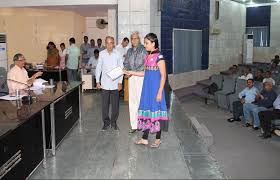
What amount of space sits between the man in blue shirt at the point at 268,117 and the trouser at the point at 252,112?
44 centimetres

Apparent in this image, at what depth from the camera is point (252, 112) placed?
336 inches

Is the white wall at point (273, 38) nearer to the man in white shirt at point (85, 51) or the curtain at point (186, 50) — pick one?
the curtain at point (186, 50)

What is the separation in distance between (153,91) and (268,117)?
3854 mm

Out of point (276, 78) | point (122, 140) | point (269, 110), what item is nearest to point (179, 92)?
point (276, 78)

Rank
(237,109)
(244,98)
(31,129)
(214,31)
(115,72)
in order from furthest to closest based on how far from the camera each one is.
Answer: (214,31) → (237,109) → (244,98) → (115,72) → (31,129)

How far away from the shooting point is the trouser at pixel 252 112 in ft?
27.4

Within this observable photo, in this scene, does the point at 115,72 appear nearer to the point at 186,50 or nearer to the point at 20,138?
the point at 20,138

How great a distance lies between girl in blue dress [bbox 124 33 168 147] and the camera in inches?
187

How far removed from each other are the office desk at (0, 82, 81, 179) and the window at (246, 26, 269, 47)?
43.7 feet

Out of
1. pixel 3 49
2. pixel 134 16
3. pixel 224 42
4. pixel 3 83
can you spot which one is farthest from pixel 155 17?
pixel 224 42

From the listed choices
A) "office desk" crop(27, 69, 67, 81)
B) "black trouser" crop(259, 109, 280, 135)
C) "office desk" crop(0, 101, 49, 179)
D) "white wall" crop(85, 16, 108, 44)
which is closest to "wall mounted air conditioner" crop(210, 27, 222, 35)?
"white wall" crop(85, 16, 108, 44)

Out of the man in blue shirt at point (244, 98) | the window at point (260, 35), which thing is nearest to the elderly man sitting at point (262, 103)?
the man in blue shirt at point (244, 98)

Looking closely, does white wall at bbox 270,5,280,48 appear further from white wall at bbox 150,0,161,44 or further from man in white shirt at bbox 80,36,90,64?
man in white shirt at bbox 80,36,90,64

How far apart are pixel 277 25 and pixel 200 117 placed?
28.1 feet
